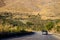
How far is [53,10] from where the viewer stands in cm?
9169

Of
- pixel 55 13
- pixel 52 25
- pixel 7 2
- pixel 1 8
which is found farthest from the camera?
pixel 7 2

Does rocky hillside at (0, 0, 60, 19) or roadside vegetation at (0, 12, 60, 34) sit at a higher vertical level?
rocky hillside at (0, 0, 60, 19)

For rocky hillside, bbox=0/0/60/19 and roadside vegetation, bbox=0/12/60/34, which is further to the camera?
rocky hillside, bbox=0/0/60/19

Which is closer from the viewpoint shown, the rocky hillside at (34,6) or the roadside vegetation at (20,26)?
the roadside vegetation at (20,26)

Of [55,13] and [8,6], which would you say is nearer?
[55,13]

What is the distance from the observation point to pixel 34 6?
328 ft

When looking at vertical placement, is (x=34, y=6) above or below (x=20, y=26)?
above

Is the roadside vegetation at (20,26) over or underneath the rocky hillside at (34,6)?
underneath

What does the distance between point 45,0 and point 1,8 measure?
66.5 ft

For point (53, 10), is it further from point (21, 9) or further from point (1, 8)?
point (1, 8)

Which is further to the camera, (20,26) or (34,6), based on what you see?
(34,6)

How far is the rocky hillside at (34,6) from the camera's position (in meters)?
91.4

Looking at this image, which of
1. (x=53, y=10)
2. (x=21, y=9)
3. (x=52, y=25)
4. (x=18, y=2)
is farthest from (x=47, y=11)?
(x=52, y=25)

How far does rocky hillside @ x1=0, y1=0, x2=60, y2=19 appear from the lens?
91425 mm
